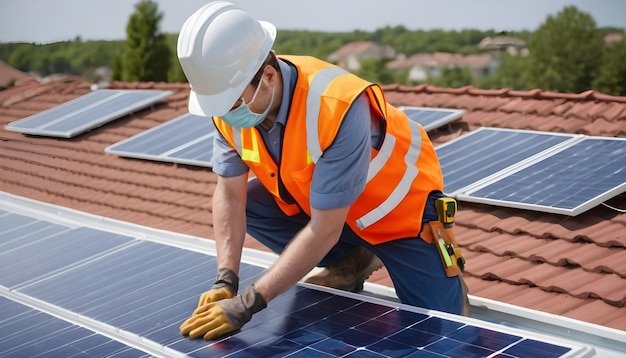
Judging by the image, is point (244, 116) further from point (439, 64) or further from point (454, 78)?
point (439, 64)

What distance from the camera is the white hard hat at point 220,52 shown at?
403 centimetres

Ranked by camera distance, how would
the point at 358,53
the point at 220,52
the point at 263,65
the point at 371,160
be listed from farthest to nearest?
1. the point at 358,53
2. the point at 371,160
3. the point at 263,65
4. the point at 220,52

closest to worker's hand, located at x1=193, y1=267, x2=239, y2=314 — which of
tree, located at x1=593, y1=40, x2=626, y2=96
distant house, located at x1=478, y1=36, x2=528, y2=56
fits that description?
tree, located at x1=593, y1=40, x2=626, y2=96

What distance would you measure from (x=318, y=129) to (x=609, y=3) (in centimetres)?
8296

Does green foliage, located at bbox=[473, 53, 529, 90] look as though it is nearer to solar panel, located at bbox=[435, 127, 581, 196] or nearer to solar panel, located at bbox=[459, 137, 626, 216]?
solar panel, located at bbox=[435, 127, 581, 196]

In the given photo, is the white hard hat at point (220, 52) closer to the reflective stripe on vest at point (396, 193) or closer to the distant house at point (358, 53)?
the reflective stripe on vest at point (396, 193)

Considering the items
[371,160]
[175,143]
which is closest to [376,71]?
[175,143]

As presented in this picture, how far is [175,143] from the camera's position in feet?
29.9

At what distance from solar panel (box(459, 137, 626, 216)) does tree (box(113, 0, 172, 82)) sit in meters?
40.0

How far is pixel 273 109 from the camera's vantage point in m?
4.34

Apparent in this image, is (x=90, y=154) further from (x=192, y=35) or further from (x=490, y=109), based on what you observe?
(x=192, y=35)

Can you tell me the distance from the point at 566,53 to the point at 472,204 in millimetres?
76436

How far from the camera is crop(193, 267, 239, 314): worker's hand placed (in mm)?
4191

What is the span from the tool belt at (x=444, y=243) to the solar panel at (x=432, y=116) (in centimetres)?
315
